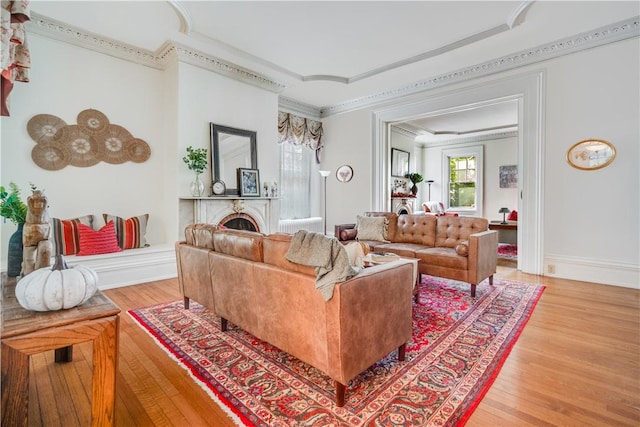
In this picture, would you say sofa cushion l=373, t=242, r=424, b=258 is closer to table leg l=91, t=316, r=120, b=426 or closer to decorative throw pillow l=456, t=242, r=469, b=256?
decorative throw pillow l=456, t=242, r=469, b=256

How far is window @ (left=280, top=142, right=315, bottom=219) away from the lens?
6516 mm

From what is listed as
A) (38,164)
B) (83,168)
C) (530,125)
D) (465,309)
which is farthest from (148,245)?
(530,125)

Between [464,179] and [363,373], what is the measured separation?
8970 millimetres

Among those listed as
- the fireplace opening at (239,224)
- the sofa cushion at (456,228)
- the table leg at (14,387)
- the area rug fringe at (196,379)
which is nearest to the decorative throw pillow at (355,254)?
the area rug fringe at (196,379)

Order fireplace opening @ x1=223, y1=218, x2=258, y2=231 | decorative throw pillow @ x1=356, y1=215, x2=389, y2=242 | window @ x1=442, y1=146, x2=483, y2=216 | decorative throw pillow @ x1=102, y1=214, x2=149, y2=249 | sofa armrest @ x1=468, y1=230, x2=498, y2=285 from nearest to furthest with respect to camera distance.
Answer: sofa armrest @ x1=468, y1=230, x2=498, y2=285 < decorative throw pillow @ x1=102, y1=214, x2=149, y2=249 < decorative throw pillow @ x1=356, y1=215, x2=389, y2=242 < fireplace opening @ x1=223, y1=218, x2=258, y2=231 < window @ x1=442, y1=146, x2=483, y2=216

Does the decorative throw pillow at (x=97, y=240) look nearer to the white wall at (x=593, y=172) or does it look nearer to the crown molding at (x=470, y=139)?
the white wall at (x=593, y=172)

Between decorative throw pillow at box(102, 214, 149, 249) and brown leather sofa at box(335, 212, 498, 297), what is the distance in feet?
9.49

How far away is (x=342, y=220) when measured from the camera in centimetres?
682

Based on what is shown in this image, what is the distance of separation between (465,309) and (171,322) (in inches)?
111

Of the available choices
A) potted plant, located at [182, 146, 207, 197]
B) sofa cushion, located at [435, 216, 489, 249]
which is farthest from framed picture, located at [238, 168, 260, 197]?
sofa cushion, located at [435, 216, 489, 249]

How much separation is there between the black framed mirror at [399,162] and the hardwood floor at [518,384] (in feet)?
18.1

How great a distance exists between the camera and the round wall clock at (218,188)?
15.2 feet

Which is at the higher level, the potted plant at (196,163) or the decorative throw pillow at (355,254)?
the potted plant at (196,163)

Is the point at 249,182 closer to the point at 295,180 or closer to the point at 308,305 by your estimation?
the point at 295,180
